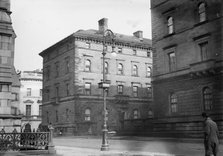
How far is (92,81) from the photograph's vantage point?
5262 cm

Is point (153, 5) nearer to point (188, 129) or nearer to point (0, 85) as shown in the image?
point (188, 129)

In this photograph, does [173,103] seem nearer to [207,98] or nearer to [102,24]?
[207,98]

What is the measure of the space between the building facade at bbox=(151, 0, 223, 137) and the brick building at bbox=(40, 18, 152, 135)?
688 inches

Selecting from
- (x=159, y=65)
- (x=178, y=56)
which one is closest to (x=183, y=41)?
(x=178, y=56)

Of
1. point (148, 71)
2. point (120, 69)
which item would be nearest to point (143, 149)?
point (120, 69)

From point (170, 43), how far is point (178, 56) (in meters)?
1.88

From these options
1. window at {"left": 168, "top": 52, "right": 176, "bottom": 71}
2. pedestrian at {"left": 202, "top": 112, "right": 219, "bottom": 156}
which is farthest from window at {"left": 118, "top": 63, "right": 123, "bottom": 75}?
pedestrian at {"left": 202, "top": 112, "right": 219, "bottom": 156}

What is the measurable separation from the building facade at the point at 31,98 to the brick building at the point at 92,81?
11.7 meters

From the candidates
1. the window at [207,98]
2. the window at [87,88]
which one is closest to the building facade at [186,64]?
the window at [207,98]

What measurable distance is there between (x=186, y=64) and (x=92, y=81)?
76.3ft

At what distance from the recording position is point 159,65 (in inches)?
1396

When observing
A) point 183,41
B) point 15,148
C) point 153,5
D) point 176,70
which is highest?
point 153,5

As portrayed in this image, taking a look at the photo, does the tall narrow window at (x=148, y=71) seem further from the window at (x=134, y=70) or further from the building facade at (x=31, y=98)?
the building facade at (x=31, y=98)

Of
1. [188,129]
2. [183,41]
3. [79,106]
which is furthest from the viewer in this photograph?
[79,106]
